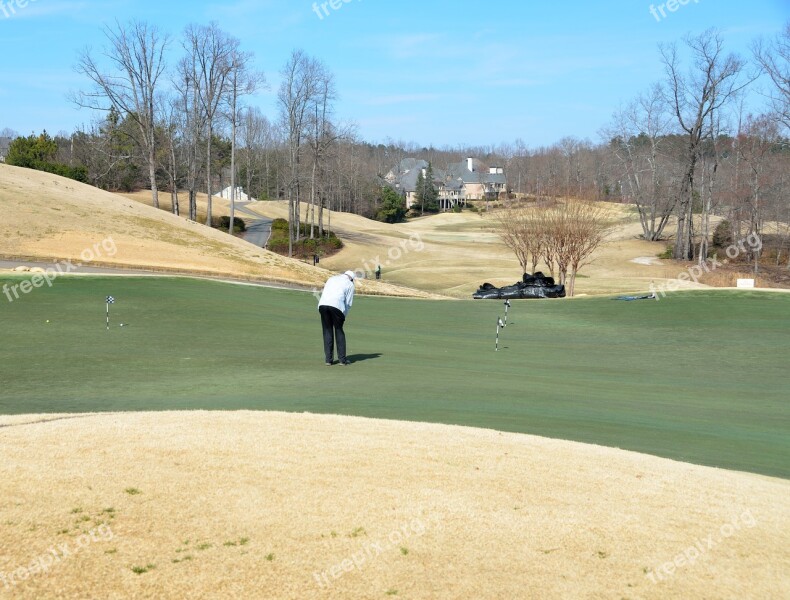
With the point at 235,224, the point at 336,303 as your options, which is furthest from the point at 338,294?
the point at 235,224

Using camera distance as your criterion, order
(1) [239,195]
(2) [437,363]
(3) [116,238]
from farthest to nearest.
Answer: (1) [239,195] < (3) [116,238] < (2) [437,363]

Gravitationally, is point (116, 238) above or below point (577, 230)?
below

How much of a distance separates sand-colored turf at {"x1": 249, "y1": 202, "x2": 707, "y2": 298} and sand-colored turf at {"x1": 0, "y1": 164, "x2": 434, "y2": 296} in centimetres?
1505

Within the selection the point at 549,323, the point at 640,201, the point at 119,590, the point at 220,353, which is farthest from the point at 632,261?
the point at 119,590

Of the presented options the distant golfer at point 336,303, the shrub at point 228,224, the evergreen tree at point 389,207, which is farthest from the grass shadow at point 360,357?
the evergreen tree at point 389,207

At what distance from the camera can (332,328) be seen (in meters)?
18.6

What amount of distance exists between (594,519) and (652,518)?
645 millimetres
